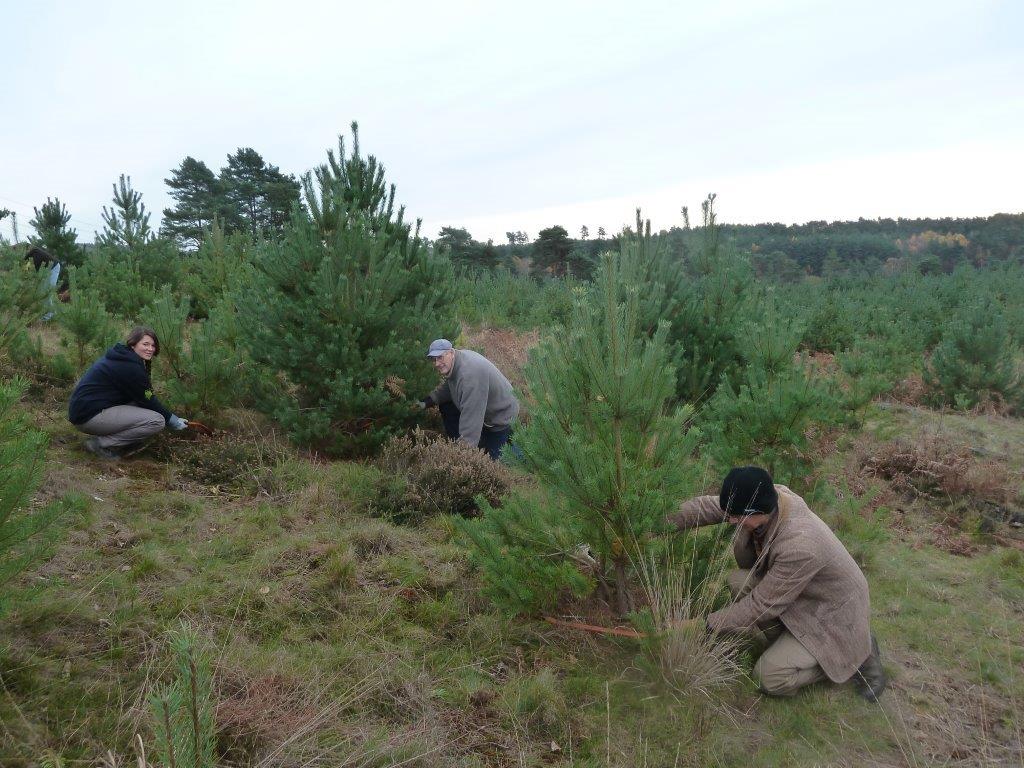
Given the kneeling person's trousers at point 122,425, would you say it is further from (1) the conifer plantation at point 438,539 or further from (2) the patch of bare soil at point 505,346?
(2) the patch of bare soil at point 505,346

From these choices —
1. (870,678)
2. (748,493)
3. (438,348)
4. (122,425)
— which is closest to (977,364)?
(870,678)

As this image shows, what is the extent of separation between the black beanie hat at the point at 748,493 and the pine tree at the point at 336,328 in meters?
3.53

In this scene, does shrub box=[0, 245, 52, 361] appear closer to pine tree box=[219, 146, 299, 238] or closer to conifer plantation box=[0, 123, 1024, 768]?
conifer plantation box=[0, 123, 1024, 768]

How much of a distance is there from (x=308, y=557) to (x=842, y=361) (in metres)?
10.1

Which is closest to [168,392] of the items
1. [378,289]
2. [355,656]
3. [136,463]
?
[136,463]

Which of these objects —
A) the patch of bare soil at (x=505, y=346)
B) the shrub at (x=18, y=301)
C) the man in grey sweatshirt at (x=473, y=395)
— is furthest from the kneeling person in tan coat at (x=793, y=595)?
the shrub at (x=18, y=301)

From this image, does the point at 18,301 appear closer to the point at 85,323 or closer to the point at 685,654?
the point at 85,323

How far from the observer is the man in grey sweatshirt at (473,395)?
19.6 feet

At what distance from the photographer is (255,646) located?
3.26 m

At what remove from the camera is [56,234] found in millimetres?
13570

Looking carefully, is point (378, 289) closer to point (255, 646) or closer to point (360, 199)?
point (360, 199)

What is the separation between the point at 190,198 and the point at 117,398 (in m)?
32.0

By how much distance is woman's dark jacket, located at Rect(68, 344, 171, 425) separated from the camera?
519cm

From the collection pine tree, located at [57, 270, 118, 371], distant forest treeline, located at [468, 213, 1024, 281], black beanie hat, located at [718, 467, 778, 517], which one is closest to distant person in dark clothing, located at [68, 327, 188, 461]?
pine tree, located at [57, 270, 118, 371]
